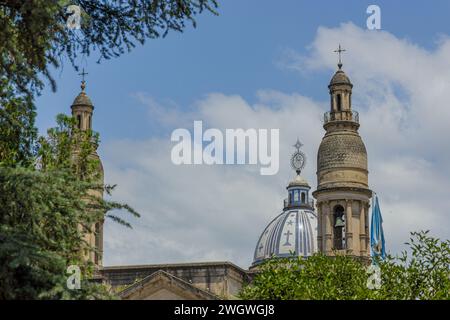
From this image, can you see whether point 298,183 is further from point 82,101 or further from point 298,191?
point 82,101

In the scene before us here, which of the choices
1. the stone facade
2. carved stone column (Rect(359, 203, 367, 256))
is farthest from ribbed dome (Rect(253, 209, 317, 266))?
the stone facade

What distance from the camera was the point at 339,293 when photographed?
A: 3641cm

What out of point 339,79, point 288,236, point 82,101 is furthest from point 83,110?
point 288,236

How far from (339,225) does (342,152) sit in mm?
4515

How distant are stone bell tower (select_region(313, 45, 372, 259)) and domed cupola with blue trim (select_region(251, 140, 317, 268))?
3549cm

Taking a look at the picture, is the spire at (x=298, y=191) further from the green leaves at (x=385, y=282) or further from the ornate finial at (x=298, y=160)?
the green leaves at (x=385, y=282)

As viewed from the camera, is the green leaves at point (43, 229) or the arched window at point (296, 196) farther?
the arched window at point (296, 196)

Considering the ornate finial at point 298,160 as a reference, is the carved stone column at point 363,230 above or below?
below

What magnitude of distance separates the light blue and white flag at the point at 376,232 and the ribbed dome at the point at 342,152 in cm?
240

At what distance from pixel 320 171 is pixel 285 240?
4212 centimetres

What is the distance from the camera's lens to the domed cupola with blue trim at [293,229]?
10669 cm

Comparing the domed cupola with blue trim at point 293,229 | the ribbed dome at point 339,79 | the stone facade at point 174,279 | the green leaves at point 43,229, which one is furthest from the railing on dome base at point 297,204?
the green leaves at point 43,229
